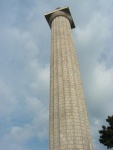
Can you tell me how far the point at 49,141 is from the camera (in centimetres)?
1895

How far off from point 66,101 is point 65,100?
0.44 feet

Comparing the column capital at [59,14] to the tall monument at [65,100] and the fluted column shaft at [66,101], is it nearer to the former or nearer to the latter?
the tall monument at [65,100]

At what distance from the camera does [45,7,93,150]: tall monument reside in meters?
18.3

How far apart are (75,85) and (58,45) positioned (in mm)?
5252

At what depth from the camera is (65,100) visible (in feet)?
66.5

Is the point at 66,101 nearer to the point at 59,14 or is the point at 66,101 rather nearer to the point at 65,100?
the point at 65,100

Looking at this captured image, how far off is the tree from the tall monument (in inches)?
55.4

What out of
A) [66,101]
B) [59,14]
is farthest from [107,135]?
[59,14]

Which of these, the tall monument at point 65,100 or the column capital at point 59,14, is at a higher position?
the column capital at point 59,14

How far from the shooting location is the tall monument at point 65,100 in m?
18.3

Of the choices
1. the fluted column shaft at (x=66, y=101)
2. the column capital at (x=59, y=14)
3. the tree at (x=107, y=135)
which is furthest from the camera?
the column capital at (x=59, y=14)

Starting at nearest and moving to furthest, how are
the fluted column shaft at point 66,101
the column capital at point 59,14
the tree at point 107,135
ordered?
1. the tree at point 107,135
2. the fluted column shaft at point 66,101
3. the column capital at point 59,14

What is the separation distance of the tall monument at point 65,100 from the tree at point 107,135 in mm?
1406

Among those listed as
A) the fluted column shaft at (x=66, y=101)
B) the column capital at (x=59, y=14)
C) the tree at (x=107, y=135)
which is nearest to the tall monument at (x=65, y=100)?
the fluted column shaft at (x=66, y=101)
